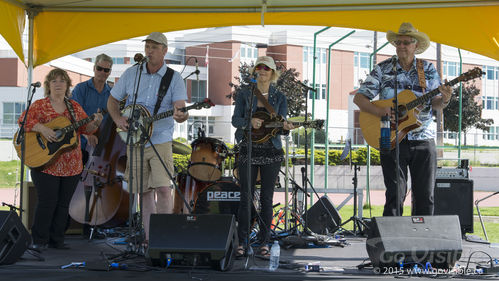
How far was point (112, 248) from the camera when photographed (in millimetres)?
6707

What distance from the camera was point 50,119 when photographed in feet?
20.9

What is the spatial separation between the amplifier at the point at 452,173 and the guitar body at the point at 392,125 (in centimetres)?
264

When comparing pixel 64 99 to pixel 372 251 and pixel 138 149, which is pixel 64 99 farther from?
pixel 372 251

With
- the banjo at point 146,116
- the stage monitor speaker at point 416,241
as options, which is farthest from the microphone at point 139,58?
the stage monitor speaker at point 416,241

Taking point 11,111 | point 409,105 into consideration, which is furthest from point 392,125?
point 11,111

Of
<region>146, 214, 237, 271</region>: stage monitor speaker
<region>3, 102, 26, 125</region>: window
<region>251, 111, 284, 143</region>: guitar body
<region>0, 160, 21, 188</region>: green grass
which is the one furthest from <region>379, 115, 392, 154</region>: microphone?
<region>3, 102, 26, 125</region>: window

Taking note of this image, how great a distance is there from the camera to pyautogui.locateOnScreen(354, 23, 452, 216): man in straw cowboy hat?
18.0 ft

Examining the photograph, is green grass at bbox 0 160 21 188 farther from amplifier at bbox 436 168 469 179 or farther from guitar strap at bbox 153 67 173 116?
guitar strap at bbox 153 67 173 116

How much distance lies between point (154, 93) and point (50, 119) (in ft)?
4.17

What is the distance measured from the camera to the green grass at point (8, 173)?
1930 centimetres

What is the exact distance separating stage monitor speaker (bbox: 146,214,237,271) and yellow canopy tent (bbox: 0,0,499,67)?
313 cm

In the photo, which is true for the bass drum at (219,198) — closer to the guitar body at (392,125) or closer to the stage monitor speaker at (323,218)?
the stage monitor speaker at (323,218)

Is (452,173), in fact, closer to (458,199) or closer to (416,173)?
(458,199)

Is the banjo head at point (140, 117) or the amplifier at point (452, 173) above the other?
the banjo head at point (140, 117)
